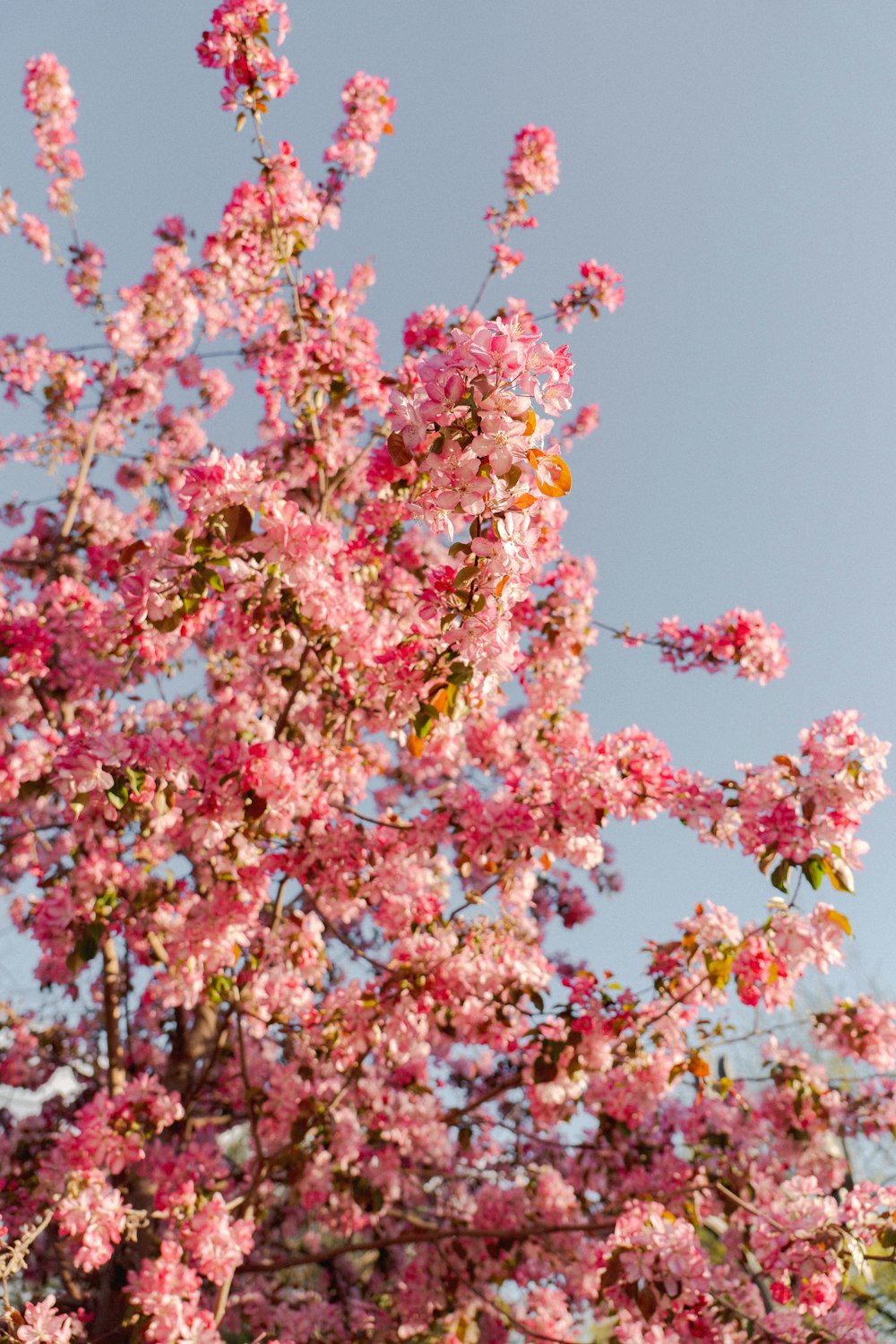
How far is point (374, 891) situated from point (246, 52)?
5.07m

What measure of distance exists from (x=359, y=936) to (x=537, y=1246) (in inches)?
132

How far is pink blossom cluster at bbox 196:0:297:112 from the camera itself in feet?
15.1

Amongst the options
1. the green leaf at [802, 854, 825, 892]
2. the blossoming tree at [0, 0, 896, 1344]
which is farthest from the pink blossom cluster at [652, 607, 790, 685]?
the green leaf at [802, 854, 825, 892]

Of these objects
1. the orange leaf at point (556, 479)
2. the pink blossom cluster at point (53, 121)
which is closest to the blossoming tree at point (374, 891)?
the orange leaf at point (556, 479)

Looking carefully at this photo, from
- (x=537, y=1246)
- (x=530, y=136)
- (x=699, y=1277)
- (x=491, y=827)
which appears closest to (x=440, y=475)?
(x=491, y=827)

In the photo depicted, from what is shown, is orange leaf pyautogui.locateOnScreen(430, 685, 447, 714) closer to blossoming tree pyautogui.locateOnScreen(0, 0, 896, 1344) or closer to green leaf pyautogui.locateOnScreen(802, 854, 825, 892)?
blossoming tree pyautogui.locateOnScreen(0, 0, 896, 1344)

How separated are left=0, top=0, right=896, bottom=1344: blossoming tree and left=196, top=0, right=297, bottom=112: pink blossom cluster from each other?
0.05ft

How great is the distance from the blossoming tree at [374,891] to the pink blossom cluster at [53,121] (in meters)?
2.68

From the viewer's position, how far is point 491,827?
4254 mm

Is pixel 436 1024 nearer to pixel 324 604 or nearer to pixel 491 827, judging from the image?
pixel 491 827

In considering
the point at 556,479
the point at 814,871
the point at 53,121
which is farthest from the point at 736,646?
the point at 53,121

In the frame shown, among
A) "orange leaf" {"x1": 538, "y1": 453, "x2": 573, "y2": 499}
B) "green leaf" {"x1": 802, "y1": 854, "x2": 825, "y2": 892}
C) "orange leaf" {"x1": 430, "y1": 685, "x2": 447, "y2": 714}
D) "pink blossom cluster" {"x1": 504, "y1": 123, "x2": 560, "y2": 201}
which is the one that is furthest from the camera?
"pink blossom cluster" {"x1": 504, "y1": 123, "x2": 560, "y2": 201}

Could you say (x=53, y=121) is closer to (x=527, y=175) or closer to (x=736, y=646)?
(x=527, y=175)

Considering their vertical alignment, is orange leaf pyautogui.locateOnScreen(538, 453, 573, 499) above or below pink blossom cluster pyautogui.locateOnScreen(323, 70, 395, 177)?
below
